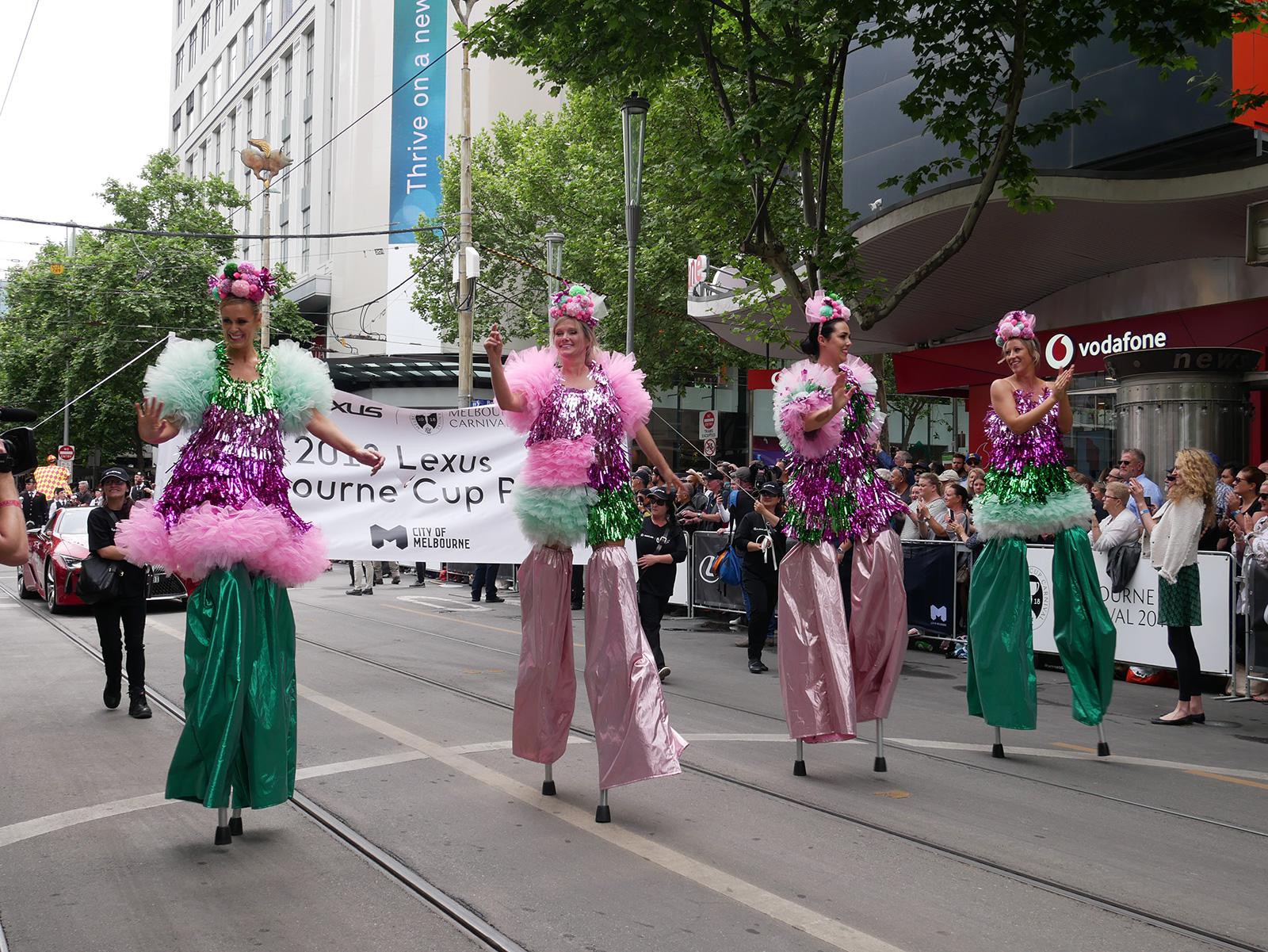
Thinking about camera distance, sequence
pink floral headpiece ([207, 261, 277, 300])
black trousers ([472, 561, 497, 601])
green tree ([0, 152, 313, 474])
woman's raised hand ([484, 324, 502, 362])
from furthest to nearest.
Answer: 1. green tree ([0, 152, 313, 474])
2. black trousers ([472, 561, 497, 601])
3. pink floral headpiece ([207, 261, 277, 300])
4. woman's raised hand ([484, 324, 502, 362])

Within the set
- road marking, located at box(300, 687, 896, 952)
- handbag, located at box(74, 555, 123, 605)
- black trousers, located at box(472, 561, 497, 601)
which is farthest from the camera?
black trousers, located at box(472, 561, 497, 601)

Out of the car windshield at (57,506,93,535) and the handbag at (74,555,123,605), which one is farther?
the car windshield at (57,506,93,535)

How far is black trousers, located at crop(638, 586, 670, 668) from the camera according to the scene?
10.2 meters

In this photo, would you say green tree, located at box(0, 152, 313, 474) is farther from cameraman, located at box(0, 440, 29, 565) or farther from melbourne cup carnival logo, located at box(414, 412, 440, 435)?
cameraman, located at box(0, 440, 29, 565)

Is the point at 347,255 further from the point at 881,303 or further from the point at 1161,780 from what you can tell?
the point at 1161,780

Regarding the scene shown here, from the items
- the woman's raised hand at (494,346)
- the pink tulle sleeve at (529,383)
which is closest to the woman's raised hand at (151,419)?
the woman's raised hand at (494,346)

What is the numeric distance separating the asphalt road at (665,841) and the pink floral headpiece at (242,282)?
2.29 meters

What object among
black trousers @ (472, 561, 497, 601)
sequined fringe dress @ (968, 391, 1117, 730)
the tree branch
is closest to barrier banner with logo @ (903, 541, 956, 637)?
the tree branch

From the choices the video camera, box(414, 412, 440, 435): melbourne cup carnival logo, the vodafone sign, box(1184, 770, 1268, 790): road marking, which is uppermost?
the vodafone sign

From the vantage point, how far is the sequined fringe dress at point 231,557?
4.91 meters

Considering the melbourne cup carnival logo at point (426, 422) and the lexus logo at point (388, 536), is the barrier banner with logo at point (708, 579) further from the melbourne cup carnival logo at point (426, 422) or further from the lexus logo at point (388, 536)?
the lexus logo at point (388, 536)

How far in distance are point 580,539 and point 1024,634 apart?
2756 millimetres

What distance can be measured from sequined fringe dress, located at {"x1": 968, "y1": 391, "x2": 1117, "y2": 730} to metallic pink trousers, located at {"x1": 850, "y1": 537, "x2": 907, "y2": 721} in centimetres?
63

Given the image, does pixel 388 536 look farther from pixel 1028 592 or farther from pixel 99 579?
pixel 1028 592
